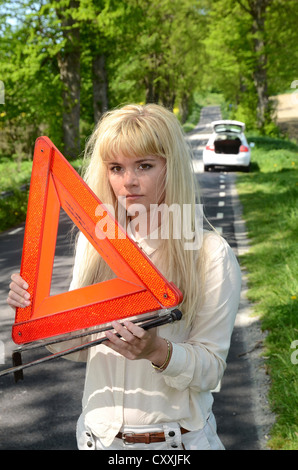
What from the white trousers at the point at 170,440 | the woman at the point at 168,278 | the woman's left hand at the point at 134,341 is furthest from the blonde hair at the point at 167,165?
the white trousers at the point at 170,440

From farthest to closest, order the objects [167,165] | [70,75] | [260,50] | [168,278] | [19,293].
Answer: [260,50] < [70,75] < [168,278] < [167,165] < [19,293]

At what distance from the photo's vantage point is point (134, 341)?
5.24 feet

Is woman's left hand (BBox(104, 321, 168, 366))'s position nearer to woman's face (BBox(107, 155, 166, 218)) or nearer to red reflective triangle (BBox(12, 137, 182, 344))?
red reflective triangle (BBox(12, 137, 182, 344))

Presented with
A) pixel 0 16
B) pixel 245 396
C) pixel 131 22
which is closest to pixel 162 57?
pixel 131 22

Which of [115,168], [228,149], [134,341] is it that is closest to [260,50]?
[228,149]

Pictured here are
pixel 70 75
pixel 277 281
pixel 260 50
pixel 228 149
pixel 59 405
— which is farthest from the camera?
pixel 260 50

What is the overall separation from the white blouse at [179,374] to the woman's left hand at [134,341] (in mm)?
198

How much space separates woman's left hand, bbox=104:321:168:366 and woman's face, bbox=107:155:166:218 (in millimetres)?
447

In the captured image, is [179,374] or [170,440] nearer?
[179,374]

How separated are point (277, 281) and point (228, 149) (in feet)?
50.5

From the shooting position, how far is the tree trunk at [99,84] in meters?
33.1

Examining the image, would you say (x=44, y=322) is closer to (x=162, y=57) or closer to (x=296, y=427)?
(x=296, y=427)

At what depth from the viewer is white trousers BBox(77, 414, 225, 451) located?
199cm

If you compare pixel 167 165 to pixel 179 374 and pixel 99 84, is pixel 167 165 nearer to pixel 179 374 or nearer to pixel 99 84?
pixel 179 374
